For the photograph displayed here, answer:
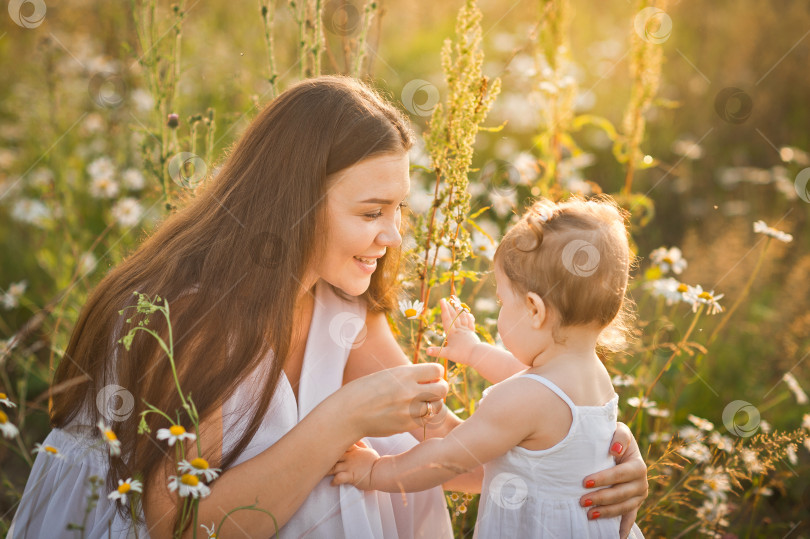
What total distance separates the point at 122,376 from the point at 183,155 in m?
0.86

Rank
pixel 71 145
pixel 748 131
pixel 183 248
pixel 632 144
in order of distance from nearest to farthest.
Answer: pixel 183 248 < pixel 632 144 < pixel 71 145 < pixel 748 131

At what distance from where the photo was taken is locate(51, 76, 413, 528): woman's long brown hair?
1557 mm

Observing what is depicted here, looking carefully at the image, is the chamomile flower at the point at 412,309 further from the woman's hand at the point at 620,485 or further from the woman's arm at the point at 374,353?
the woman's hand at the point at 620,485

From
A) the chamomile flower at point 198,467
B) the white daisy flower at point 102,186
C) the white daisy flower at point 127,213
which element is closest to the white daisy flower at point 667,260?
the chamomile flower at point 198,467

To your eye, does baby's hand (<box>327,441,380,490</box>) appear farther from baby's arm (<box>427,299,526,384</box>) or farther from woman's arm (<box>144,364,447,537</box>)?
baby's arm (<box>427,299,526,384</box>)

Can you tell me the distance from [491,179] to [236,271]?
114 centimetres

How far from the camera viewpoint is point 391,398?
1.53 meters

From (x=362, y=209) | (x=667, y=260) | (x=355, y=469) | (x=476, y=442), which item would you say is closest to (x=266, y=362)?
(x=355, y=469)

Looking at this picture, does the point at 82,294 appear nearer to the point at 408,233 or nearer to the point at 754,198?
the point at 408,233

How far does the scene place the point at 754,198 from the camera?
404cm

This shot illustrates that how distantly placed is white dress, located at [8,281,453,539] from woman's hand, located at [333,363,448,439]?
190mm

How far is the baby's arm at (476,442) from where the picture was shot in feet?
4.92

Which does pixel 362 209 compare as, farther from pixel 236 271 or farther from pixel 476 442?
pixel 476 442

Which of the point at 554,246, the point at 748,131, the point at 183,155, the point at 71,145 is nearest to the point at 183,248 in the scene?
the point at 183,155
